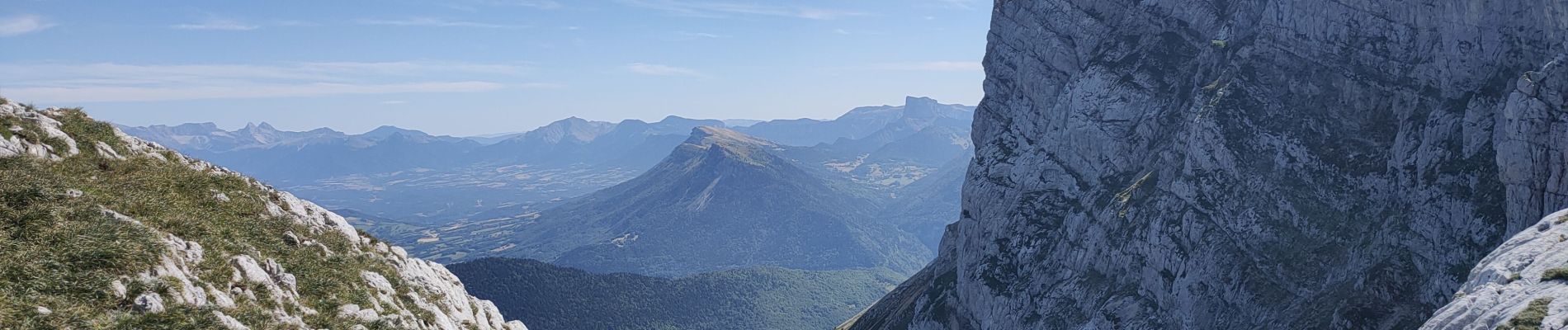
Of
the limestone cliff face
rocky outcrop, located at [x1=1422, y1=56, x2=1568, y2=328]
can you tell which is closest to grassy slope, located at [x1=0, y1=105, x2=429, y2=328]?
rocky outcrop, located at [x1=1422, y1=56, x2=1568, y2=328]

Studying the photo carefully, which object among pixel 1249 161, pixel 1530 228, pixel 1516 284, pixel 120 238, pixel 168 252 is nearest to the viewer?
pixel 120 238

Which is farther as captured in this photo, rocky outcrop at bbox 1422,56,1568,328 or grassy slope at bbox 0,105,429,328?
rocky outcrop at bbox 1422,56,1568,328

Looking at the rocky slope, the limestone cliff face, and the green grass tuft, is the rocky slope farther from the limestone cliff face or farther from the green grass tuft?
the limestone cliff face

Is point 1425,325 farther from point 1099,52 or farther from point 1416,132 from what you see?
point 1099,52

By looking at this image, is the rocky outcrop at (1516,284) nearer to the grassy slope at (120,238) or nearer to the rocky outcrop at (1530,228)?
the rocky outcrop at (1530,228)

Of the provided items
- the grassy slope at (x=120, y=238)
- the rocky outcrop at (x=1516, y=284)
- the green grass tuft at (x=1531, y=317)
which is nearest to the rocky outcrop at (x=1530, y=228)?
the rocky outcrop at (x=1516, y=284)

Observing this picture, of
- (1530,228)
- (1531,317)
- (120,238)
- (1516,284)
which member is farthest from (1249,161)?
(120,238)

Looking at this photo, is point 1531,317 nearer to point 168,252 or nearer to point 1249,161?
point 168,252
